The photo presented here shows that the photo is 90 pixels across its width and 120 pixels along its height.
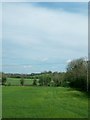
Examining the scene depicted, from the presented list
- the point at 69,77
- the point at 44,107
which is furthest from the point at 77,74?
the point at 44,107

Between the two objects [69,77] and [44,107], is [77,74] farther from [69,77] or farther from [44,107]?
[44,107]

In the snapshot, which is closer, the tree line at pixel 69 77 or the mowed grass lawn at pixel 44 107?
the mowed grass lawn at pixel 44 107

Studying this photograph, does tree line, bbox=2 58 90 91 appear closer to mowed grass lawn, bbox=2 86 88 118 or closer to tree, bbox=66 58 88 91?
tree, bbox=66 58 88 91

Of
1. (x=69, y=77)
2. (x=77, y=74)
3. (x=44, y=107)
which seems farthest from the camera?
(x=69, y=77)

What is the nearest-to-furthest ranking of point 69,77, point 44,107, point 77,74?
point 44,107 < point 77,74 < point 69,77

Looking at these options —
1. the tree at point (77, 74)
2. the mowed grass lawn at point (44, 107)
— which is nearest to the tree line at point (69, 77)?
the tree at point (77, 74)

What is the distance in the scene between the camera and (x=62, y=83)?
98.7ft

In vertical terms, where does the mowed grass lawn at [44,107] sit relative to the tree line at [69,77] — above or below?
below

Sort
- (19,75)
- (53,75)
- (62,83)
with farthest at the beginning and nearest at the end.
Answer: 1. (62,83)
2. (53,75)
3. (19,75)

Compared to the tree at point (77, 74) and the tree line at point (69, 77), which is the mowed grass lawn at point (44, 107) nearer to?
the tree line at point (69, 77)

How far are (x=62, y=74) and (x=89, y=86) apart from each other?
4.89 metres

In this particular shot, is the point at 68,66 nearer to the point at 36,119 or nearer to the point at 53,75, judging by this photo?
the point at 53,75

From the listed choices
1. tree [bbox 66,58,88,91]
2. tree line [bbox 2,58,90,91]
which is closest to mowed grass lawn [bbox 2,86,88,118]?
tree line [bbox 2,58,90,91]

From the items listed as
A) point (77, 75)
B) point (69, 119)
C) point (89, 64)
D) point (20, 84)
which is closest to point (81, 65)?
point (77, 75)
